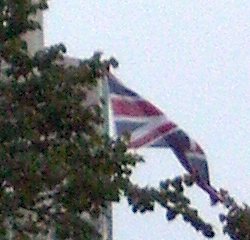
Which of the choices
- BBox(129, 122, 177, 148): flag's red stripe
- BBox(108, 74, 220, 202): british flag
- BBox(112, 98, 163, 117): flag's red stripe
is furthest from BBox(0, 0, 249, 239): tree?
BBox(112, 98, 163, 117): flag's red stripe

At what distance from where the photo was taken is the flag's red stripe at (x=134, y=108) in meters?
25.8

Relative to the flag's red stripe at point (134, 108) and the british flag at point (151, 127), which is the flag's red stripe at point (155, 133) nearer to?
the british flag at point (151, 127)

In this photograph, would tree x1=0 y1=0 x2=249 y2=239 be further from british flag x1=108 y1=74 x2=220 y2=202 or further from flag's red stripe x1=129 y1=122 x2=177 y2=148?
british flag x1=108 y1=74 x2=220 y2=202

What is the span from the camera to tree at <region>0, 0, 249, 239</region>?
18672 mm

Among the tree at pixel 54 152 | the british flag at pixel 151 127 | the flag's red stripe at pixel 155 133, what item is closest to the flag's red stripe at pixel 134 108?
the british flag at pixel 151 127

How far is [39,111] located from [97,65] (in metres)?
0.86

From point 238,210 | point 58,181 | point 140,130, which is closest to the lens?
point 58,181

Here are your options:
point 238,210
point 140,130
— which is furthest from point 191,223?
point 140,130

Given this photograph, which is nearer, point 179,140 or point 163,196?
point 163,196

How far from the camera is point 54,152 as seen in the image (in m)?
18.9

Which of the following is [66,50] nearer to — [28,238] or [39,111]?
[39,111]

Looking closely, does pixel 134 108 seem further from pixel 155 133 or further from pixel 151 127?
pixel 155 133

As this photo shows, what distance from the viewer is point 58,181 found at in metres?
18.7

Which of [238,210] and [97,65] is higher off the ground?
[97,65]
